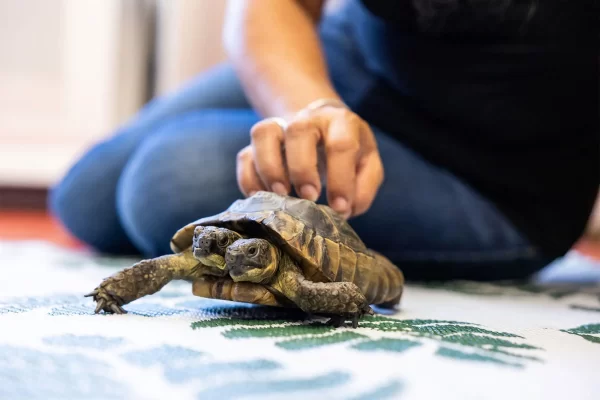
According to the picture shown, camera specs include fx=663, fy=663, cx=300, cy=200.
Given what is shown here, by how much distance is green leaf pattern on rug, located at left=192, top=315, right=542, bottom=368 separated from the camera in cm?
50

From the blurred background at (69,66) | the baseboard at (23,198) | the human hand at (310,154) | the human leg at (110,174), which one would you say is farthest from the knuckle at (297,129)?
the baseboard at (23,198)

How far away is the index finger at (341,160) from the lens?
0.71 metres

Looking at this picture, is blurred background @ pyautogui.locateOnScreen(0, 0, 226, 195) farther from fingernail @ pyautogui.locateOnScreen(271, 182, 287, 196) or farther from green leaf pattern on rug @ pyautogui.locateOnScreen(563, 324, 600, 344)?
green leaf pattern on rug @ pyautogui.locateOnScreen(563, 324, 600, 344)

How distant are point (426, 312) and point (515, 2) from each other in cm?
51

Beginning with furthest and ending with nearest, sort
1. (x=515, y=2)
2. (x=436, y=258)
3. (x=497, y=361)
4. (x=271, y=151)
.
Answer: (x=436, y=258), (x=515, y=2), (x=271, y=151), (x=497, y=361)

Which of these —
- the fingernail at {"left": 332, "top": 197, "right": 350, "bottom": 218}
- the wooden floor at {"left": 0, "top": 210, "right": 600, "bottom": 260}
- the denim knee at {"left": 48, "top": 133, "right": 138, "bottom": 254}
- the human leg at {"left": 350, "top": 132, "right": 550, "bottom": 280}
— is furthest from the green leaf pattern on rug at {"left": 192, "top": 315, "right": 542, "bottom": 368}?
the wooden floor at {"left": 0, "top": 210, "right": 600, "bottom": 260}

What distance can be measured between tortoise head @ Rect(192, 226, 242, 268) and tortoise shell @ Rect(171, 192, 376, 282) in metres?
0.03

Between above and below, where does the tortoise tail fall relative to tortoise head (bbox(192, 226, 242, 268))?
below

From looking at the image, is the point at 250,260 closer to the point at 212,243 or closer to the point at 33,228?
the point at 212,243

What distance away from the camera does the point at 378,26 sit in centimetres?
113

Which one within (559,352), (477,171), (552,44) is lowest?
(559,352)

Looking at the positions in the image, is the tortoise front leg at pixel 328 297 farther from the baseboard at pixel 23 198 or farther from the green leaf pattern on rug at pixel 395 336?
the baseboard at pixel 23 198

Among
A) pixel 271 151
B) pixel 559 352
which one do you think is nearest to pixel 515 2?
pixel 271 151

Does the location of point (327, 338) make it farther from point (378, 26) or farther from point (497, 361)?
point (378, 26)
